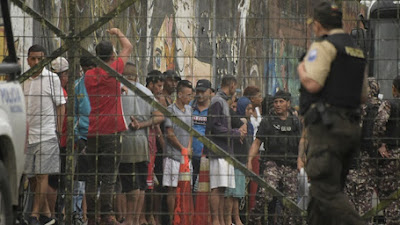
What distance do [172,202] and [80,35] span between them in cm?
190

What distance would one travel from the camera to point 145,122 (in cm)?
1091

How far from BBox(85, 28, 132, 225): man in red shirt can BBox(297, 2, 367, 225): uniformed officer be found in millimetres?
2462

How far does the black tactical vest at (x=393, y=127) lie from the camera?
34.7 feet

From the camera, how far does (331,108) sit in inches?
344

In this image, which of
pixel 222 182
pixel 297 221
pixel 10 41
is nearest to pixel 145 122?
pixel 222 182

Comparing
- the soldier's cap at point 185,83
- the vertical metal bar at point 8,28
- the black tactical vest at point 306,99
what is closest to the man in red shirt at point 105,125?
the soldier's cap at point 185,83

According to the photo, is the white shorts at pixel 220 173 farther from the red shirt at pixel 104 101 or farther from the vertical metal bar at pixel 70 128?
the vertical metal bar at pixel 70 128

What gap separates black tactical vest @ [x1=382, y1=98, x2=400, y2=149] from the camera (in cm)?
1059

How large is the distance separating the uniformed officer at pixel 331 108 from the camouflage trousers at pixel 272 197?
1721mm

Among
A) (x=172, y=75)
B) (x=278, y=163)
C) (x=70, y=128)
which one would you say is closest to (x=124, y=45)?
(x=172, y=75)

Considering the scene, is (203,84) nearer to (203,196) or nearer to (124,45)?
(124,45)

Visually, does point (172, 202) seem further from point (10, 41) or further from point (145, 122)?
point (10, 41)

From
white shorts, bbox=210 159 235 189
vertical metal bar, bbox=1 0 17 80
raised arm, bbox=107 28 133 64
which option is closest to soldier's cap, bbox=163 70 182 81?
raised arm, bbox=107 28 133 64

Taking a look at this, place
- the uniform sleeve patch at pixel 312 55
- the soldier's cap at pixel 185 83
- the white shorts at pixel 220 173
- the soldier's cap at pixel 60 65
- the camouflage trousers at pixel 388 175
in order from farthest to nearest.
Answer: the soldier's cap at pixel 185 83, the soldier's cap at pixel 60 65, the white shorts at pixel 220 173, the camouflage trousers at pixel 388 175, the uniform sleeve patch at pixel 312 55
